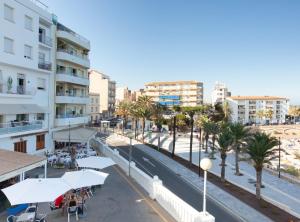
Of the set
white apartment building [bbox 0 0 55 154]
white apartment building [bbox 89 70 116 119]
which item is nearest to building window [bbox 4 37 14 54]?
white apartment building [bbox 0 0 55 154]

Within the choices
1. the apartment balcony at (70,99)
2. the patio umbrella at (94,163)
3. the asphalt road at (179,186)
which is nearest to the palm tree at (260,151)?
the asphalt road at (179,186)

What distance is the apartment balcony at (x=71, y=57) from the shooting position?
36.3 m

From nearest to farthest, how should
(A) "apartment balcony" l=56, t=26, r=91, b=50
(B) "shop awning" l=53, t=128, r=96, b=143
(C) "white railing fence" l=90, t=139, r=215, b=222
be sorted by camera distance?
(C) "white railing fence" l=90, t=139, r=215, b=222 < (B) "shop awning" l=53, t=128, r=96, b=143 < (A) "apartment balcony" l=56, t=26, r=91, b=50

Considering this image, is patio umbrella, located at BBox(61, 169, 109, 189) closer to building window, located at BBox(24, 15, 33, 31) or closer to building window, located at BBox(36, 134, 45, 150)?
building window, located at BBox(36, 134, 45, 150)

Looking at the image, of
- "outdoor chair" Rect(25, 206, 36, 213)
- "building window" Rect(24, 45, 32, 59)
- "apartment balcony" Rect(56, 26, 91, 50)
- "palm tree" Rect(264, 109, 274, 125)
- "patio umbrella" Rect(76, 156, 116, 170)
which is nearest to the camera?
"outdoor chair" Rect(25, 206, 36, 213)

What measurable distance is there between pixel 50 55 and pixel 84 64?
8.94 m

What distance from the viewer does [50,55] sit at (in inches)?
1358

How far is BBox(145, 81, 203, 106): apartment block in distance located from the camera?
484ft

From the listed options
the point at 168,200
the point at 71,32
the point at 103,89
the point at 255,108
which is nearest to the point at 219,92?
the point at 255,108

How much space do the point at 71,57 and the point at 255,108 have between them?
132 metres

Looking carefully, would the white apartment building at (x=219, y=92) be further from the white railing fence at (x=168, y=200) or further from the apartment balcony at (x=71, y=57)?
the white railing fence at (x=168, y=200)

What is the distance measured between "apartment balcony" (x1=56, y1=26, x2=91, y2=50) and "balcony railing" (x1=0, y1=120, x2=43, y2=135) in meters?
11.6

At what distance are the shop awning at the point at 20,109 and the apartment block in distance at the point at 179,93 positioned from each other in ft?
384

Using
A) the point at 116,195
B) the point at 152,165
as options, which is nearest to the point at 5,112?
the point at 116,195
